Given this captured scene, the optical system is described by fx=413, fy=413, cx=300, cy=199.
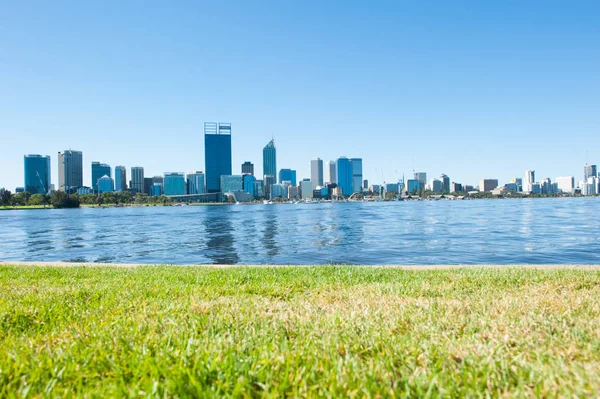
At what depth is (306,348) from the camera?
11.2 feet

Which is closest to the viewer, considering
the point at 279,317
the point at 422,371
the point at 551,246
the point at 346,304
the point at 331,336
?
the point at 422,371

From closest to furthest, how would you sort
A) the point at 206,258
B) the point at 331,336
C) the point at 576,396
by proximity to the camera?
the point at 576,396
the point at 331,336
the point at 206,258

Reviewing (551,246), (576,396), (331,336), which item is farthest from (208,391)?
(551,246)

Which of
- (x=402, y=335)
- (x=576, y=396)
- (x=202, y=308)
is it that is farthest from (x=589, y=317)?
(x=202, y=308)

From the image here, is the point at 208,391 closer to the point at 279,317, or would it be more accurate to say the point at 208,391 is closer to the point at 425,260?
the point at 279,317

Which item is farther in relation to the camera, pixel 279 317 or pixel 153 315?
pixel 153 315

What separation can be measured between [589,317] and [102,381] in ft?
15.3

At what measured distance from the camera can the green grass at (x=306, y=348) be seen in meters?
2.72

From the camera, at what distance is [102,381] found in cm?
297

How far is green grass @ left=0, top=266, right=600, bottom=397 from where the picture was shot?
2.72m

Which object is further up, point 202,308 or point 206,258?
point 202,308

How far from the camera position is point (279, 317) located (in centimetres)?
462

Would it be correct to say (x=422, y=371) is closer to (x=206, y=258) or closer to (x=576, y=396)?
(x=576, y=396)

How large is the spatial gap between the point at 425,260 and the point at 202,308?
21050mm
